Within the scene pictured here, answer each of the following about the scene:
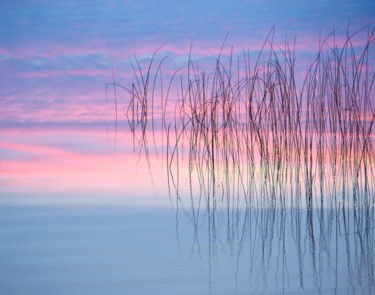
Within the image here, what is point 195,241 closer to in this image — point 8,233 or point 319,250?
point 319,250

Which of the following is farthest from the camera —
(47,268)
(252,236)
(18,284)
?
(252,236)

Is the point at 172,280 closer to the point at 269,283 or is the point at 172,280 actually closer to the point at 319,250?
the point at 269,283

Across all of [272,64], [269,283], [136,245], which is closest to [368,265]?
[269,283]

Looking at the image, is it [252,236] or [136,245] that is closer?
[136,245]

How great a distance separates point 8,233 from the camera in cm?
350

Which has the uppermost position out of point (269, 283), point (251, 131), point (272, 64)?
point (272, 64)

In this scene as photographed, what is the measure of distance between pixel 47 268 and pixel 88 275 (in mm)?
226

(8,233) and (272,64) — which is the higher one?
(272,64)

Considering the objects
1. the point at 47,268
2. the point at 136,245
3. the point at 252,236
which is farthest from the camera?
the point at 252,236

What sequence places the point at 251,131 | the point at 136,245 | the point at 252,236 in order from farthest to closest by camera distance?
the point at 251,131
the point at 252,236
the point at 136,245

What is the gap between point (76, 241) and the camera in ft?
10.9

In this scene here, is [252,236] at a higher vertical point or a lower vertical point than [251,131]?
lower

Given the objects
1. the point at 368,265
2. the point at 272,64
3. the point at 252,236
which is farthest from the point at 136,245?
the point at 272,64

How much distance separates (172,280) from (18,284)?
641 mm
